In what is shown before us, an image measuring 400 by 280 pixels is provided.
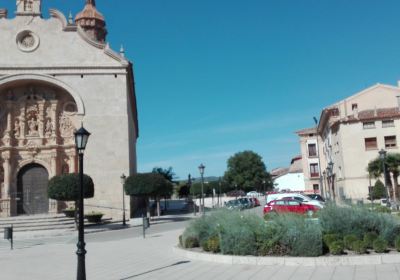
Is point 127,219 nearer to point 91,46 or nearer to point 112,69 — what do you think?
point 112,69

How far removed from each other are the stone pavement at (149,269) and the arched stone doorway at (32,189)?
17704mm

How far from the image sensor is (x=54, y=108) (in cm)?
3186

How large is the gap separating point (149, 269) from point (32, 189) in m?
24.2

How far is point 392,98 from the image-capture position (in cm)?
4444

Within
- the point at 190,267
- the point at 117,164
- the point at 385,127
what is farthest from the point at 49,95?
the point at 385,127

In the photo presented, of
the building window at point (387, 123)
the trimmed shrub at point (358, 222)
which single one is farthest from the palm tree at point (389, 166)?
the trimmed shrub at point (358, 222)

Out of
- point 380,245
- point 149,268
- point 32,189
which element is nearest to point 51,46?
point 32,189

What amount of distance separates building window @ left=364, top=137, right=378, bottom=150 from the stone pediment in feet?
77.0

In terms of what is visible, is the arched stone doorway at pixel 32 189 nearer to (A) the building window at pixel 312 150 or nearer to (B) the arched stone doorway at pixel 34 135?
(B) the arched stone doorway at pixel 34 135

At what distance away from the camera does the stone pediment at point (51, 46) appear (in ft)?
103

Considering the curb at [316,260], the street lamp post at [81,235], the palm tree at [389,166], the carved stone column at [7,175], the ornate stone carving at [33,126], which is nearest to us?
the street lamp post at [81,235]

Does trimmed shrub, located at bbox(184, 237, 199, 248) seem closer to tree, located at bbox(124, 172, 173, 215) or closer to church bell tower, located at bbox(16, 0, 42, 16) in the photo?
tree, located at bbox(124, 172, 173, 215)

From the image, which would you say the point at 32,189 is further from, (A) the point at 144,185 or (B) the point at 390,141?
(B) the point at 390,141

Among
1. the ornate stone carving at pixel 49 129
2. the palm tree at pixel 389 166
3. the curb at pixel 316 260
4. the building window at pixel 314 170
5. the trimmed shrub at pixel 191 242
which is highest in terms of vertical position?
the ornate stone carving at pixel 49 129
